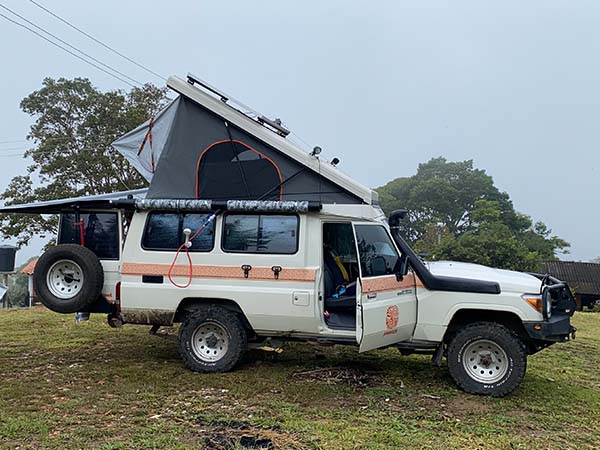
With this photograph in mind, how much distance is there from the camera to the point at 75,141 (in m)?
22.1

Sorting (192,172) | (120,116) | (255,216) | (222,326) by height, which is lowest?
(222,326)

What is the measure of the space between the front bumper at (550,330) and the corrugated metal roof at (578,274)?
32394mm

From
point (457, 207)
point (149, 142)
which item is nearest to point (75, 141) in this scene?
point (149, 142)

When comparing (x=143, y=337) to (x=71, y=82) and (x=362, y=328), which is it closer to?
(x=362, y=328)

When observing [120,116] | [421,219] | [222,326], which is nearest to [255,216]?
[222,326]

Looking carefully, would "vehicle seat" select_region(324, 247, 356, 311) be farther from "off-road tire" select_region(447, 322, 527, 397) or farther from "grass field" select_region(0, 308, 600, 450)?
"off-road tire" select_region(447, 322, 527, 397)

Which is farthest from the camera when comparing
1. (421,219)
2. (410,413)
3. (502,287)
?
(421,219)

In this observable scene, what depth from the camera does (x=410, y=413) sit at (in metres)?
4.80

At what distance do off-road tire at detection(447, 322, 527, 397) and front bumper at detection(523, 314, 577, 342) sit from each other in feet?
0.60

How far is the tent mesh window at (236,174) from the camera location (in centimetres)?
599

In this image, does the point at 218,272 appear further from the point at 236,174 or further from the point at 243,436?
the point at 243,436

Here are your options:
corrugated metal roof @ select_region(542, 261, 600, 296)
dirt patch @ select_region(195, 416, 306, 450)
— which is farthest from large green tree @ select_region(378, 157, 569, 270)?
dirt patch @ select_region(195, 416, 306, 450)

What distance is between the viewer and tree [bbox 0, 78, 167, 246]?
848 inches

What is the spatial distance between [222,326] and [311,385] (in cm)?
123
